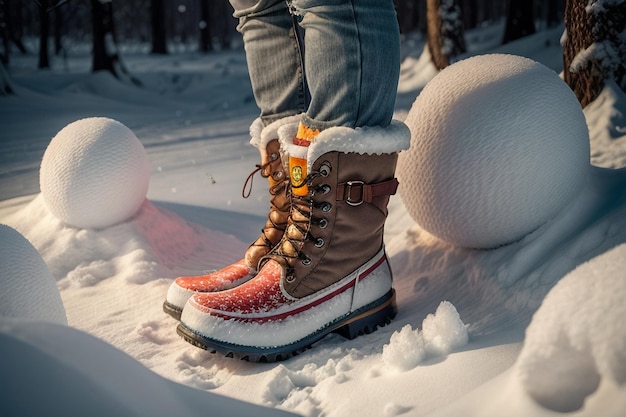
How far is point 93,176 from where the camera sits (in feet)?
9.96

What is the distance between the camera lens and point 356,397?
1.55 meters

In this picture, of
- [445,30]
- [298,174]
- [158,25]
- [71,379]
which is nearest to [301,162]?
[298,174]

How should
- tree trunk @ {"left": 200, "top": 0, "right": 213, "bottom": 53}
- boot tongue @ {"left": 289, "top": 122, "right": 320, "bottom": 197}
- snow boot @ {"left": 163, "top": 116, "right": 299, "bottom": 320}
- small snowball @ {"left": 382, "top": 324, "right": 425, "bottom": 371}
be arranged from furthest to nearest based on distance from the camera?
tree trunk @ {"left": 200, "top": 0, "right": 213, "bottom": 53} → snow boot @ {"left": 163, "top": 116, "right": 299, "bottom": 320} → boot tongue @ {"left": 289, "top": 122, "right": 320, "bottom": 197} → small snowball @ {"left": 382, "top": 324, "right": 425, "bottom": 371}

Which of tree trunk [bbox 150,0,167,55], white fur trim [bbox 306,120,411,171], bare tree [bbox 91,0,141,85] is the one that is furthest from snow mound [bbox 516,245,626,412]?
tree trunk [bbox 150,0,167,55]

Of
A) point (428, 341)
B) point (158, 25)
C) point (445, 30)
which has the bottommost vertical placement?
point (158, 25)

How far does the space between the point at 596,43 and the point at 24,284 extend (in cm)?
277

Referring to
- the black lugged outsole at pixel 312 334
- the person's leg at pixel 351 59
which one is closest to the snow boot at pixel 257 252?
the black lugged outsole at pixel 312 334

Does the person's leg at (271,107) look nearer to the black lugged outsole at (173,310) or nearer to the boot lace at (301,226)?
the black lugged outsole at (173,310)

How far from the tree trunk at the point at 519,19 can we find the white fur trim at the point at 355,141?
1077 centimetres

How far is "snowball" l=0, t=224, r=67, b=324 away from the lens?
1764mm

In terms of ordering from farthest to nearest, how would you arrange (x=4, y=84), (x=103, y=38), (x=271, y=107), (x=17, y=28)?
(x=17, y=28) < (x=103, y=38) < (x=4, y=84) < (x=271, y=107)

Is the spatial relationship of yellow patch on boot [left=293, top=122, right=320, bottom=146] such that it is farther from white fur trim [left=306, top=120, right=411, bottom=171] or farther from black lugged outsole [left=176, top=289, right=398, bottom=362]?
black lugged outsole [left=176, top=289, right=398, bottom=362]

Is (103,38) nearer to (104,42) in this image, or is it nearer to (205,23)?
(104,42)

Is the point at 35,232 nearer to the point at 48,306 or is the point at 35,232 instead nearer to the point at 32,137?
the point at 48,306
